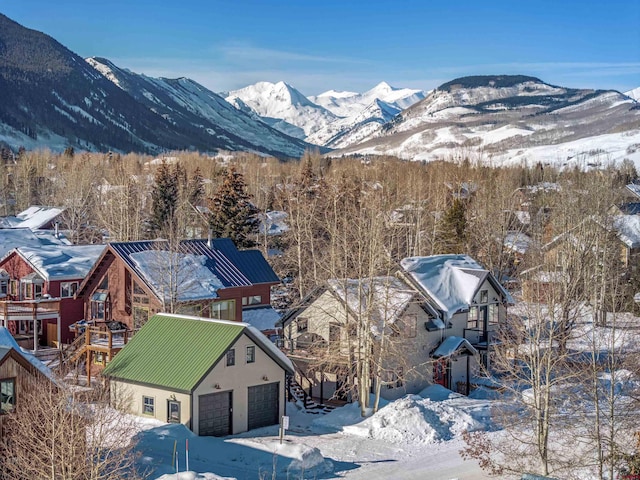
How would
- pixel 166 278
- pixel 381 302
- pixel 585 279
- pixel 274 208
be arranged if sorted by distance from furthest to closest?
pixel 274 208 → pixel 585 279 → pixel 166 278 → pixel 381 302

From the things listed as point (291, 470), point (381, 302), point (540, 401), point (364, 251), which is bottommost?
point (291, 470)

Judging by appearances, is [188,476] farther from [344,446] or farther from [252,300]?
[252,300]

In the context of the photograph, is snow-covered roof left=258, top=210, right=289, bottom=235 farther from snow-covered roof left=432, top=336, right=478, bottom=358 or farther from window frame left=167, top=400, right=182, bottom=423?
window frame left=167, top=400, right=182, bottom=423

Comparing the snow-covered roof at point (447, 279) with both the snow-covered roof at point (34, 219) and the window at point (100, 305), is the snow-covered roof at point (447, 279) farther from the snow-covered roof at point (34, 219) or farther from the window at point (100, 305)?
the snow-covered roof at point (34, 219)

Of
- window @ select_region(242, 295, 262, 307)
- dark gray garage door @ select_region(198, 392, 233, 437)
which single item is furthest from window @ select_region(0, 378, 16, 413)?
window @ select_region(242, 295, 262, 307)

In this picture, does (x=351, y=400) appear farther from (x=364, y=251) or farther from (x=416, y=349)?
(x=364, y=251)

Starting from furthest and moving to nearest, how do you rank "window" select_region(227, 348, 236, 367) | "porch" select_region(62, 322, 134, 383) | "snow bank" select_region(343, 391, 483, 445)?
"porch" select_region(62, 322, 134, 383), "snow bank" select_region(343, 391, 483, 445), "window" select_region(227, 348, 236, 367)

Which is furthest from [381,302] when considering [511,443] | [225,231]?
[225,231]
